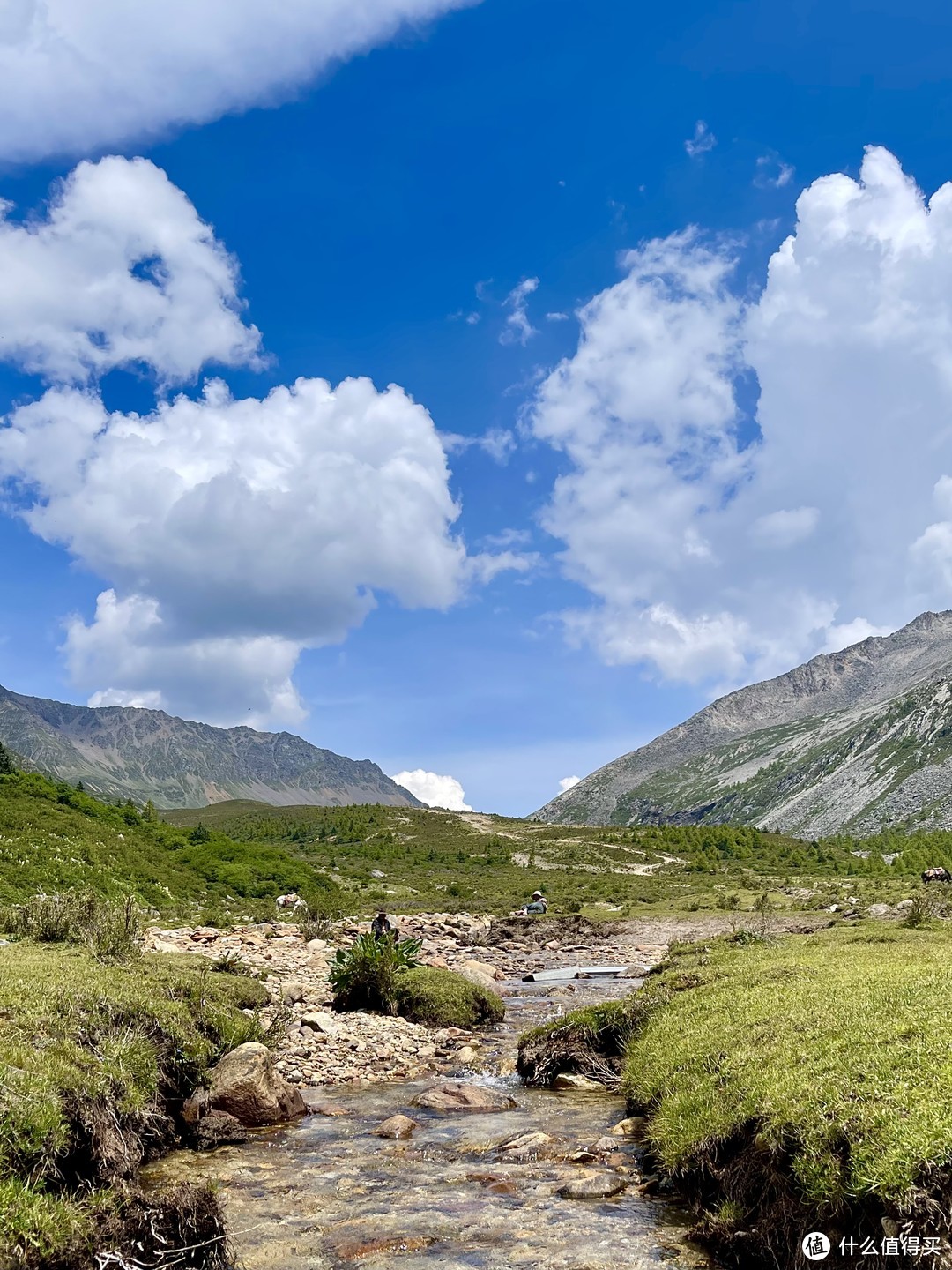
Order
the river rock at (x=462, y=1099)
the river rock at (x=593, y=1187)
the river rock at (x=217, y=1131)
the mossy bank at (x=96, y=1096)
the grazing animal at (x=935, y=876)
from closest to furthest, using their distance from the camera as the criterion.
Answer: the mossy bank at (x=96, y=1096) → the river rock at (x=593, y=1187) → the river rock at (x=217, y=1131) → the river rock at (x=462, y=1099) → the grazing animal at (x=935, y=876)

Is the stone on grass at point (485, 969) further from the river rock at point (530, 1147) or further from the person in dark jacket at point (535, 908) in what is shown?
the person in dark jacket at point (535, 908)

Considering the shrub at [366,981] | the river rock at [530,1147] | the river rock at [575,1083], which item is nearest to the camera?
the river rock at [530,1147]

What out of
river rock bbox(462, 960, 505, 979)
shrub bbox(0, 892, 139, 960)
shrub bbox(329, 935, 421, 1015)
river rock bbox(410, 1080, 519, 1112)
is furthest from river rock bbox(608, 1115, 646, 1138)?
river rock bbox(462, 960, 505, 979)

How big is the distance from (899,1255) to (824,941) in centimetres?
2109

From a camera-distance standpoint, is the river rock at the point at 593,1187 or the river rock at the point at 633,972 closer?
the river rock at the point at 593,1187

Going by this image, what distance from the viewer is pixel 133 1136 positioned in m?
11.2

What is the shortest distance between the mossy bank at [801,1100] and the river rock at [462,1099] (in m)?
2.03

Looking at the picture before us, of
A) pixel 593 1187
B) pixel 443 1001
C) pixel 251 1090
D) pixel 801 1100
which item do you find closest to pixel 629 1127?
pixel 593 1187

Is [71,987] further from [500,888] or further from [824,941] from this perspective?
[500,888]

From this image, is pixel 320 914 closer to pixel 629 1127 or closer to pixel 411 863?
pixel 629 1127

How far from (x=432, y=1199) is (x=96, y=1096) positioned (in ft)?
16.2

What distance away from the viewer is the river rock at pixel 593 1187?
10883 mm

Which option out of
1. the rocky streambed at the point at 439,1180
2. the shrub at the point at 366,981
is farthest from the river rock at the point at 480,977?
the rocky streambed at the point at 439,1180

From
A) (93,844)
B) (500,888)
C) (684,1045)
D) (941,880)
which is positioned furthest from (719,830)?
(684,1045)
